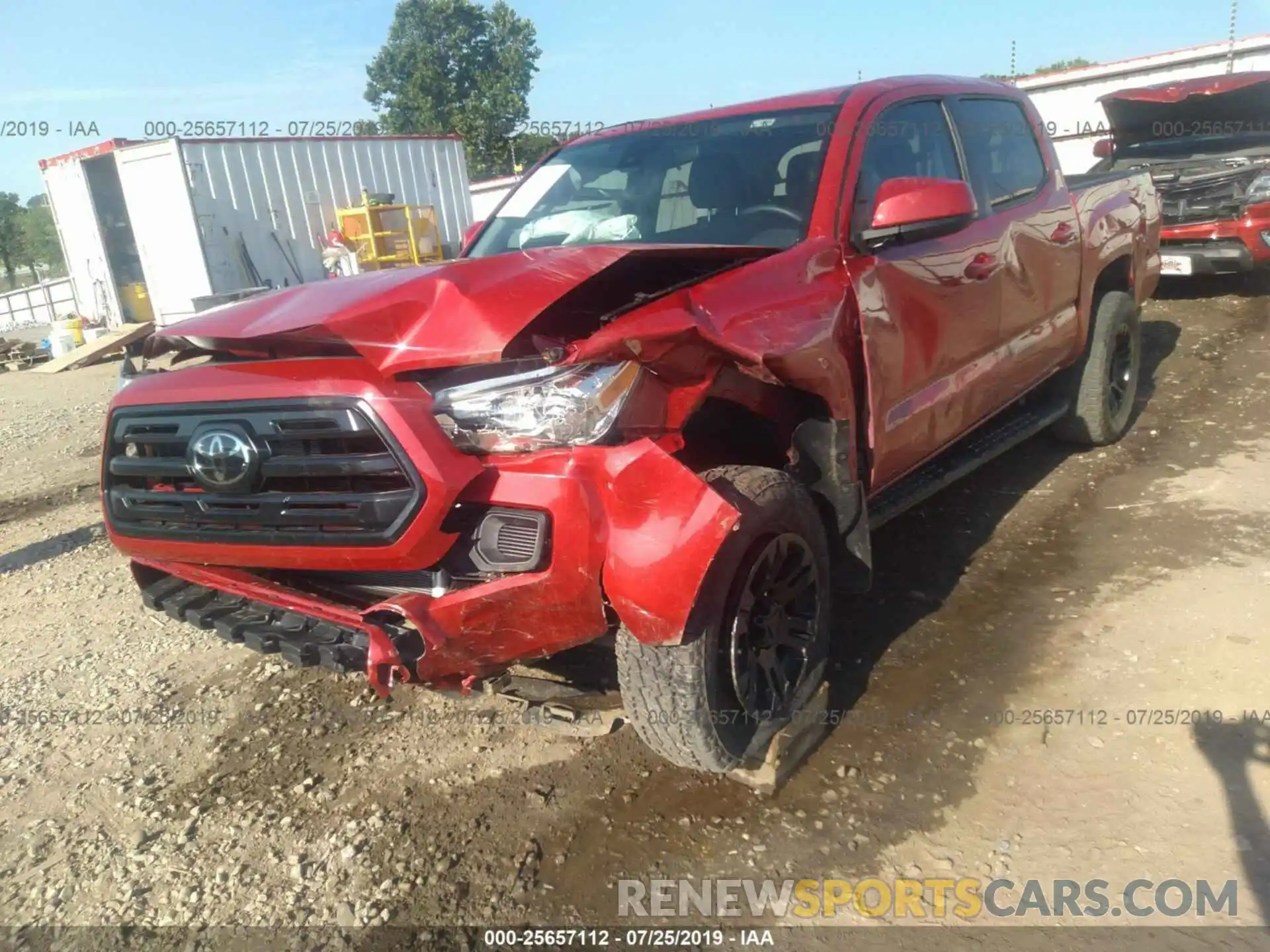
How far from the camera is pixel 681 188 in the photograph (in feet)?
11.1

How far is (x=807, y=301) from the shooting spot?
261 centimetres

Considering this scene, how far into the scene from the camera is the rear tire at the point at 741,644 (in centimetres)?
226

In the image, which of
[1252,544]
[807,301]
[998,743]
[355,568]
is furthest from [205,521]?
[1252,544]

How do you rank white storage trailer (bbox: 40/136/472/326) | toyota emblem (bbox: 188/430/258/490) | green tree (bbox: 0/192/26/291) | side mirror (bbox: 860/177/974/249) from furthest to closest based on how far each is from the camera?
green tree (bbox: 0/192/26/291), white storage trailer (bbox: 40/136/472/326), side mirror (bbox: 860/177/974/249), toyota emblem (bbox: 188/430/258/490)

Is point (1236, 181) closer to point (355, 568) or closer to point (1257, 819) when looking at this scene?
point (1257, 819)

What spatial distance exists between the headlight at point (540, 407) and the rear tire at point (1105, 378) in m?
3.68

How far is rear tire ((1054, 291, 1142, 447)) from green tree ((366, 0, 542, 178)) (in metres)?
36.4

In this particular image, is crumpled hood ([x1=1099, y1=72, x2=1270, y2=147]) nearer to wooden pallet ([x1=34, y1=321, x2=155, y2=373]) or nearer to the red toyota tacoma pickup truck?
the red toyota tacoma pickup truck

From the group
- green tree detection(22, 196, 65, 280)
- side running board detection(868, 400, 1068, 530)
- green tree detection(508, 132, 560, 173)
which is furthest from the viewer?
green tree detection(22, 196, 65, 280)

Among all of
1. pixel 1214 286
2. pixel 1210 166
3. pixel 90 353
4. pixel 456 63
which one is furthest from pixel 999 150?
pixel 456 63

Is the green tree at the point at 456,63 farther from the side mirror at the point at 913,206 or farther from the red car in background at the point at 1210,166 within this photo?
the side mirror at the point at 913,206

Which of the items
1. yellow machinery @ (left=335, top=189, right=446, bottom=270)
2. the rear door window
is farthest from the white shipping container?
the rear door window

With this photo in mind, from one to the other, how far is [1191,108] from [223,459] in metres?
9.17

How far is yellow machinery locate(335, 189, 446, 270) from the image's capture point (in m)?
14.8
